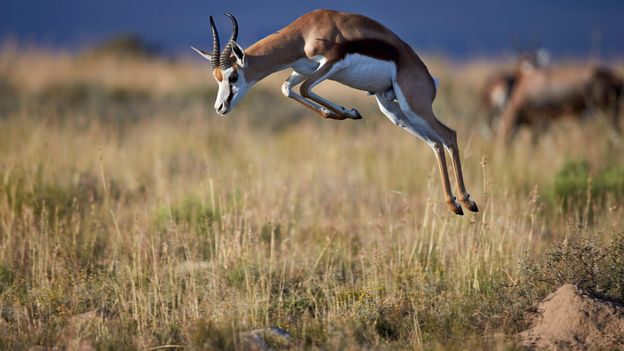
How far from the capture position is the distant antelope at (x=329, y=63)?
6.11 meters

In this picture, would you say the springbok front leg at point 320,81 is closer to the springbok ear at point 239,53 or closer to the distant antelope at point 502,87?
the springbok ear at point 239,53

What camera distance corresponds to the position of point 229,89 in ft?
20.1

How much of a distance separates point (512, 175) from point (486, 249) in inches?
194

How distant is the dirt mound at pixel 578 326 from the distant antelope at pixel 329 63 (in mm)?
1117

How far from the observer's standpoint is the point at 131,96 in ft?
66.3

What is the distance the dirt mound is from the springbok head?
2.84 m

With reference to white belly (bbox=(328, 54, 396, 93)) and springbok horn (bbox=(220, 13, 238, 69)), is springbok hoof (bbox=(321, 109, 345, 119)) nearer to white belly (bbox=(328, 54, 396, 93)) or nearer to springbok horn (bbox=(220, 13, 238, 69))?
white belly (bbox=(328, 54, 396, 93))

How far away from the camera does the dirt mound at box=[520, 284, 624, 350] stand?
5.84 meters

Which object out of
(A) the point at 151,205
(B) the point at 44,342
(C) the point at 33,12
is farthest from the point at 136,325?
(C) the point at 33,12

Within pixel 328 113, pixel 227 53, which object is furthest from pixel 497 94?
pixel 227 53

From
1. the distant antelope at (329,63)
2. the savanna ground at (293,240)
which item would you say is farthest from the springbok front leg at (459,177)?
the savanna ground at (293,240)

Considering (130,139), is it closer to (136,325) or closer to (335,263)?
(335,263)

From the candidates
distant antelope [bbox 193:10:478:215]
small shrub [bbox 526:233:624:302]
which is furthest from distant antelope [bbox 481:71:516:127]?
distant antelope [bbox 193:10:478:215]

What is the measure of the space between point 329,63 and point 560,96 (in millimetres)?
11333
